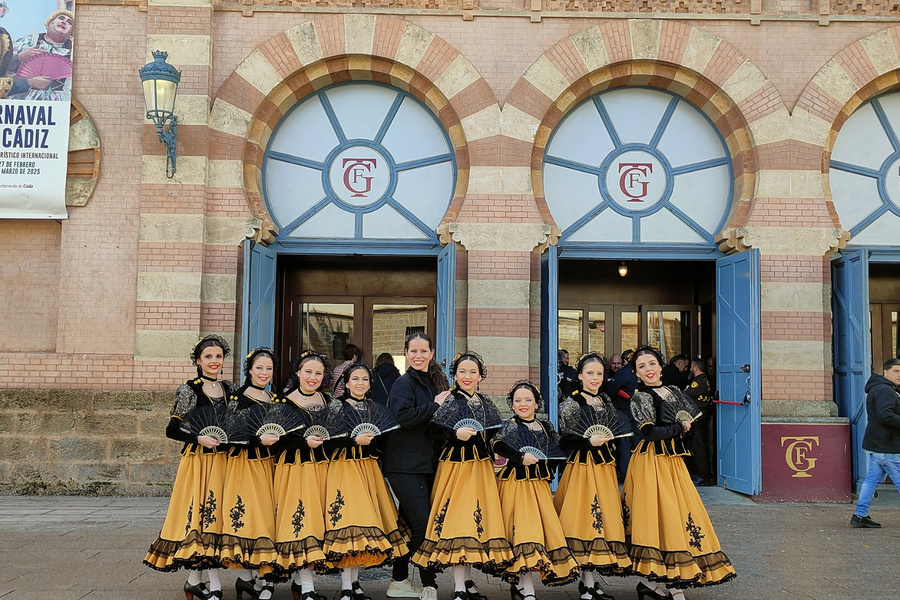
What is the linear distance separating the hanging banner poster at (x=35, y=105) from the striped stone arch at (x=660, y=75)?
5.37m

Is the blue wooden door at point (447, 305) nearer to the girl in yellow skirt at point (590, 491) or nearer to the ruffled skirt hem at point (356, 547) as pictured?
the girl in yellow skirt at point (590, 491)

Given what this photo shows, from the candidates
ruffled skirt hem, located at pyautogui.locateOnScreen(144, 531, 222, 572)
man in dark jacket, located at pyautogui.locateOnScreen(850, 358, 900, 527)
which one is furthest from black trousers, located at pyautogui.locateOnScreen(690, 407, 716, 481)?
ruffled skirt hem, located at pyautogui.locateOnScreen(144, 531, 222, 572)

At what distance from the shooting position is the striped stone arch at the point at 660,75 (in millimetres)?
11180

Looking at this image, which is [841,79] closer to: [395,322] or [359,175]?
[359,175]

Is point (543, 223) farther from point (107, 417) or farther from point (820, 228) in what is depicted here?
point (107, 417)

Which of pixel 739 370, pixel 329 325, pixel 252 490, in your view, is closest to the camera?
pixel 252 490

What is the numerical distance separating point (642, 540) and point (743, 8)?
779 cm

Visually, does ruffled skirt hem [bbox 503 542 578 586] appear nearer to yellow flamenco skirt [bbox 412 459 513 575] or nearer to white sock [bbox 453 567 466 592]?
yellow flamenco skirt [bbox 412 459 513 575]

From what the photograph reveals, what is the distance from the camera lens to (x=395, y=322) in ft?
46.9

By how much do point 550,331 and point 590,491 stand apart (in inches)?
169

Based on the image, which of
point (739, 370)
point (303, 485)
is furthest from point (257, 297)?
point (739, 370)

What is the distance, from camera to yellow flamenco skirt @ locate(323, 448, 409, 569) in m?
5.93

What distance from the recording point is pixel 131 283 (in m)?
10.9

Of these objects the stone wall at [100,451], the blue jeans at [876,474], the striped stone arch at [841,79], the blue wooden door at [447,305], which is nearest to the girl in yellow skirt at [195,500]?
the blue wooden door at [447,305]
